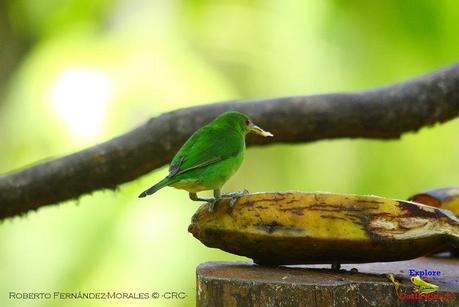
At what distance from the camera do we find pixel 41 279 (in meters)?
7.85

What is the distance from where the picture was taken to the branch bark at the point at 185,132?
11.6 ft

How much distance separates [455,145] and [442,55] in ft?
4.52

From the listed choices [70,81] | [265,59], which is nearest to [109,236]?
[70,81]

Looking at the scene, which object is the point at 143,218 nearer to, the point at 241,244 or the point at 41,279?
the point at 41,279

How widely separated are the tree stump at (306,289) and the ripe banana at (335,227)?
0.26ft

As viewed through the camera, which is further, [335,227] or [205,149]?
[205,149]

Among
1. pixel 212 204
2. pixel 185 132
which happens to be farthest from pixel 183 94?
pixel 212 204

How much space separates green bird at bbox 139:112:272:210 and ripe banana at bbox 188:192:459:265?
0.28 m

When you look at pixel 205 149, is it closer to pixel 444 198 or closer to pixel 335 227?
pixel 335 227

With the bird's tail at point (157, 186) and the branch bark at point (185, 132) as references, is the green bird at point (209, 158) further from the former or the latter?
the branch bark at point (185, 132)

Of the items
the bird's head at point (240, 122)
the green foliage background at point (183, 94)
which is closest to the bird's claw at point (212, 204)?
the bird's head at point (240, 122)

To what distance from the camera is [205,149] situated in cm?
327

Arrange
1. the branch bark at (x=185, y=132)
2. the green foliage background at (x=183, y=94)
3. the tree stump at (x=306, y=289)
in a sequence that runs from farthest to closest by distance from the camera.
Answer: the green foliage background at (x=183, y=94), the branch bark at (x=185, y=132), the tree stump at (x=306, y=289)

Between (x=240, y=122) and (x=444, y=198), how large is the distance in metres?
0.92
